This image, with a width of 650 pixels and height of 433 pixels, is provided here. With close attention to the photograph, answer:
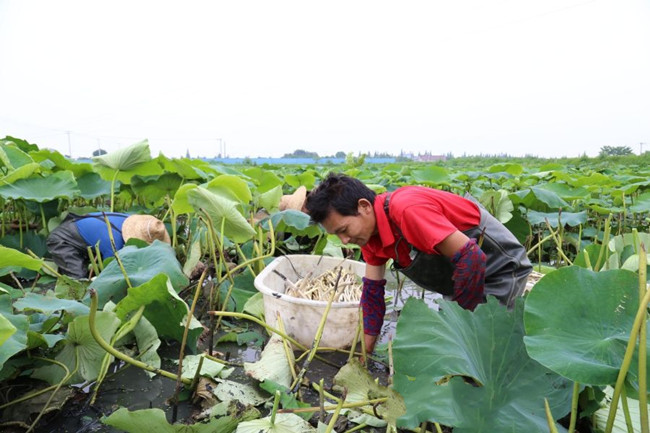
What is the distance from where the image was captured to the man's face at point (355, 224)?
5.15ft

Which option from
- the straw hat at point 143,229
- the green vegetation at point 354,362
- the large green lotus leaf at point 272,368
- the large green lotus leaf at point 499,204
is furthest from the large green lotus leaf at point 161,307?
the large green lotus leaf at point 499,204

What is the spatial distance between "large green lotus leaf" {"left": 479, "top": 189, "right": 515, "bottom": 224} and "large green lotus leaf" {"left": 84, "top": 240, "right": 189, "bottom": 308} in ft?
5.51

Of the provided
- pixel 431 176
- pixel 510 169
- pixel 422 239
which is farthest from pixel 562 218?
pixel 510 169

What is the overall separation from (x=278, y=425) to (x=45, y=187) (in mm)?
2323

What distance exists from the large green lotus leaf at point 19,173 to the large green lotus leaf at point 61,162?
70 centimetres

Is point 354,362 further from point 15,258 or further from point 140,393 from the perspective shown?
point 15,258

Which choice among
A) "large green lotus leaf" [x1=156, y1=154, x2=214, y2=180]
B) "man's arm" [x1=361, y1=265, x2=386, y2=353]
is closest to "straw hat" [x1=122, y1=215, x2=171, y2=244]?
"large green lotus leaf" [x1=156, y1=154, x2=214, y2=180]

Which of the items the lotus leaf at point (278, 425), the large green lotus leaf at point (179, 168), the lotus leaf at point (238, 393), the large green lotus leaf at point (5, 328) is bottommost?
the lotus leaf at point (238, 393)

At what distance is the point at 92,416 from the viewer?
4.43 ft

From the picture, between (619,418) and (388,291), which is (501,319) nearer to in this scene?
(619,418)

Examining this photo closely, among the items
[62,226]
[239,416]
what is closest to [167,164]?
[62,226]

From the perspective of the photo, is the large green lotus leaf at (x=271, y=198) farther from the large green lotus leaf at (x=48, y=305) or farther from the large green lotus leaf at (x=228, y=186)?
the large green lotus leaf at (x=48, y=305)

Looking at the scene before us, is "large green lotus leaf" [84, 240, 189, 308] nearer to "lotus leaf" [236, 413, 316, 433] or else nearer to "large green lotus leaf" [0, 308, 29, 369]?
"large green lotus leaf" [0, 308, 29, 369]

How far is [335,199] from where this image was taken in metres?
1.56
